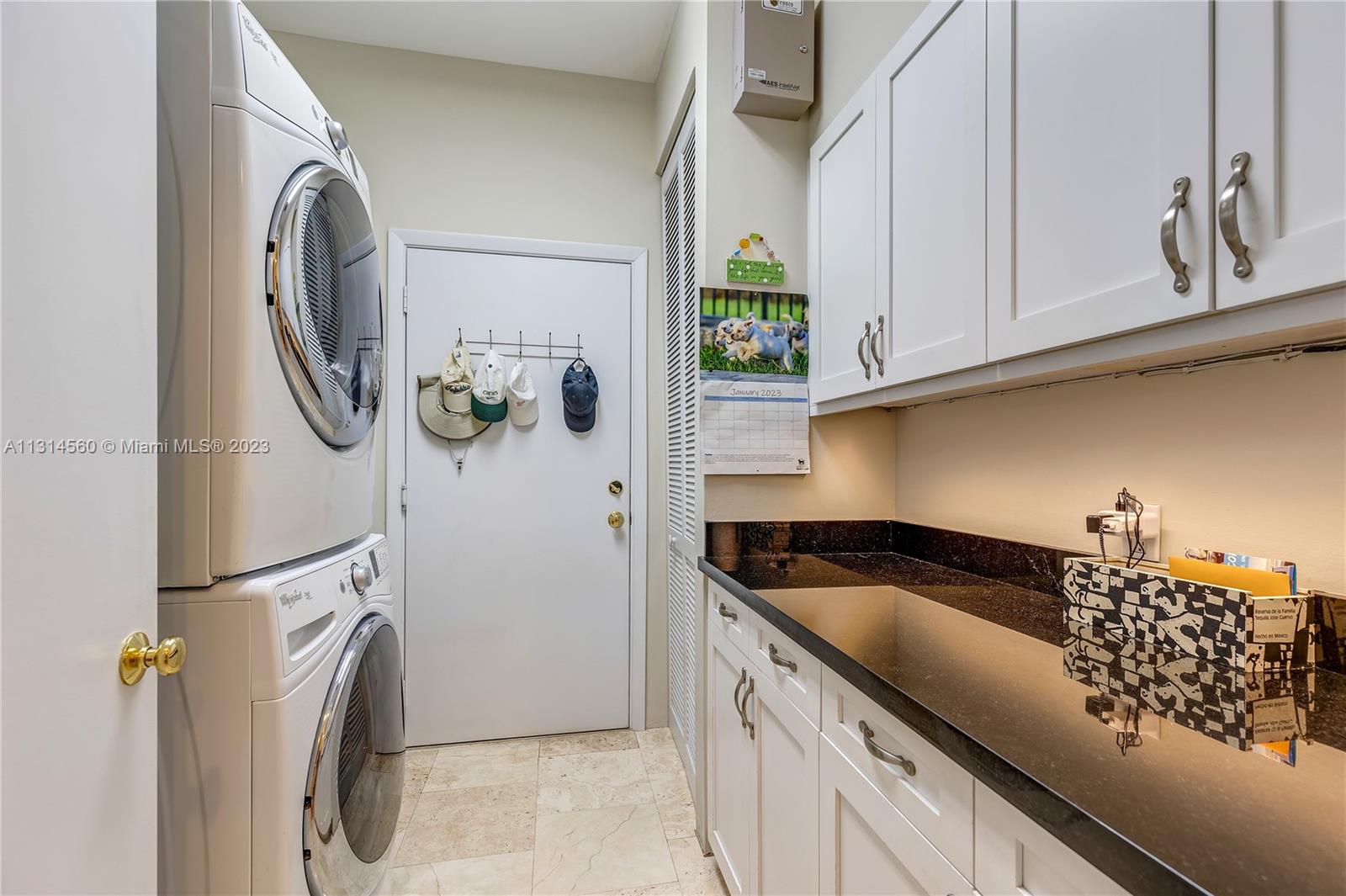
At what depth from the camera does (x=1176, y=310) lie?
27.4 inches

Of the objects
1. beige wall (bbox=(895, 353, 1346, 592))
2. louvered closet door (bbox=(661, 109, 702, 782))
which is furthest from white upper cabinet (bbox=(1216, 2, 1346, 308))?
louvered closet door (bbox=(661, 109, 702, 782))

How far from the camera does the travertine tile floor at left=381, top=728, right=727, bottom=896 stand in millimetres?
1594

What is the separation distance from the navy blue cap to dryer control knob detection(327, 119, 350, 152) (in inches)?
45.7

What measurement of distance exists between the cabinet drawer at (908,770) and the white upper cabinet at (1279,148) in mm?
610

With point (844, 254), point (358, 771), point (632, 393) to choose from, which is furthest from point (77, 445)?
point (632, 393)

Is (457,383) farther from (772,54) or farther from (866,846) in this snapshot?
(866,846)

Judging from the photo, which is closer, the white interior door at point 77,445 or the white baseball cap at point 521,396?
the white interior door at point 77,445

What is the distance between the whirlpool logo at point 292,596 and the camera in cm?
99

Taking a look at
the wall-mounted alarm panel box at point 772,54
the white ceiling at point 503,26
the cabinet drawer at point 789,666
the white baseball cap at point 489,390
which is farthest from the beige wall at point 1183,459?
the white ceiling at point 503,26

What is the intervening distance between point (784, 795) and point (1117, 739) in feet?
2.34

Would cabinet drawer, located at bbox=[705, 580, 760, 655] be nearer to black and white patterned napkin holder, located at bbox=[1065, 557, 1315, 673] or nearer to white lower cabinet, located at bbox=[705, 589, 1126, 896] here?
white lower cabinet, located at bbox=[705, 589, 1126, 896]

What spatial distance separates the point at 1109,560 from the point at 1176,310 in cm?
54

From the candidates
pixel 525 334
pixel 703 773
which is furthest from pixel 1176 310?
pixel 525 334

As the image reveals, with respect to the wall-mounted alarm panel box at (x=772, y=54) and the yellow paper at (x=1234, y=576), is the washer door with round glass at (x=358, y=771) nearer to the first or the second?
the yellow paper at (x=1234, y=576)
